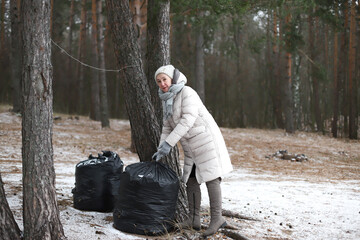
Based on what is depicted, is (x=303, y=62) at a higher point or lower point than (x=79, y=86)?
higher

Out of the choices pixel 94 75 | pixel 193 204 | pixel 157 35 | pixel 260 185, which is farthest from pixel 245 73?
pixel 193 204

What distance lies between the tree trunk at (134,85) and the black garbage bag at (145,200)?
1.41 feet

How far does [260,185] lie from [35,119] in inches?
208

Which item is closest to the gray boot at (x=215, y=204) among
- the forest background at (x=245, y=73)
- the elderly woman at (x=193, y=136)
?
the elderly woman at (x=193, y=136)

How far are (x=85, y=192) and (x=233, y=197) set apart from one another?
2.62m

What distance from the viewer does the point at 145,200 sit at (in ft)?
Result: 13.5

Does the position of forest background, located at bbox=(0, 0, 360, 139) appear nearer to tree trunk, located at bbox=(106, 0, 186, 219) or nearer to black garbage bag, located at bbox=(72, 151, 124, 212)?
black garbage bag, located at bbox=(72, 151, 124, 212)

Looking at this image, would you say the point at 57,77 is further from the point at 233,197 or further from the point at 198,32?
the point at 233,197

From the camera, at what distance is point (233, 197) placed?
6508 millimetres

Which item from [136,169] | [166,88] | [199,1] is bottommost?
[136,169]

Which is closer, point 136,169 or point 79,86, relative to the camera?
point 136,169

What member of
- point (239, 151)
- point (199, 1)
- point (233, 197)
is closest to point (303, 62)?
point (239, 151)

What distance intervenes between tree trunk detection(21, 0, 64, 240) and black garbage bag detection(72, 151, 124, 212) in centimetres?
144

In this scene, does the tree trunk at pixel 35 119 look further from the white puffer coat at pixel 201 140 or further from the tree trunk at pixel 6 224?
the white puffer coat at pixel 201 140
